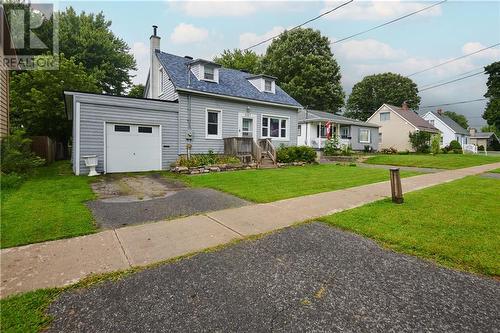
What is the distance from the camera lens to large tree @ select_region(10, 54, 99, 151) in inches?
691

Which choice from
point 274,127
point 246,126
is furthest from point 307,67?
point 246,126

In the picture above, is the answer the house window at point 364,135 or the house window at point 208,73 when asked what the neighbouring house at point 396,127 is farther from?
the house window at point 208,73

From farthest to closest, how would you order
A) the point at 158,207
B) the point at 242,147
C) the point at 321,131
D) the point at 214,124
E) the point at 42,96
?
the point at 321,131 → the point at 42,96 → the point at 214,124 → the point at 242,147 → the point at 158,207

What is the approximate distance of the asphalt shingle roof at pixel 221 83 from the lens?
14366mm

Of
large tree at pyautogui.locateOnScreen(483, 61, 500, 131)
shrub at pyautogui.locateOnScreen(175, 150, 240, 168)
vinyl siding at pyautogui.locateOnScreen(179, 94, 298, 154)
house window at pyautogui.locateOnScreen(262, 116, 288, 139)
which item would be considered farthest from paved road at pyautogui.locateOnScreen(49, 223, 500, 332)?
large tree at pyautogui.locateOnScreen(483, 61, 500, 131)

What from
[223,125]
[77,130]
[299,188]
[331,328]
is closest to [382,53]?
[223,125]

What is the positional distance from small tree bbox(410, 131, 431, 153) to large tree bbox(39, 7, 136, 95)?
112 feet

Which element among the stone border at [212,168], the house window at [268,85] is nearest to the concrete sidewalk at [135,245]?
the stone border at [212,168]

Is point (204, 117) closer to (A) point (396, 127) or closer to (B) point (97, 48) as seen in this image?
(B) point (97, 48)

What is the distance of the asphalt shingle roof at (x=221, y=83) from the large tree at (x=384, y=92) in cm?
4325

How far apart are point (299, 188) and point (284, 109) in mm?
11306

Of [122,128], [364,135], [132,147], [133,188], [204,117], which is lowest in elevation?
[133,188]

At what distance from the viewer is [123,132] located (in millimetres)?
12023

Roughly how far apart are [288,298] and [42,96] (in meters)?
21.0
